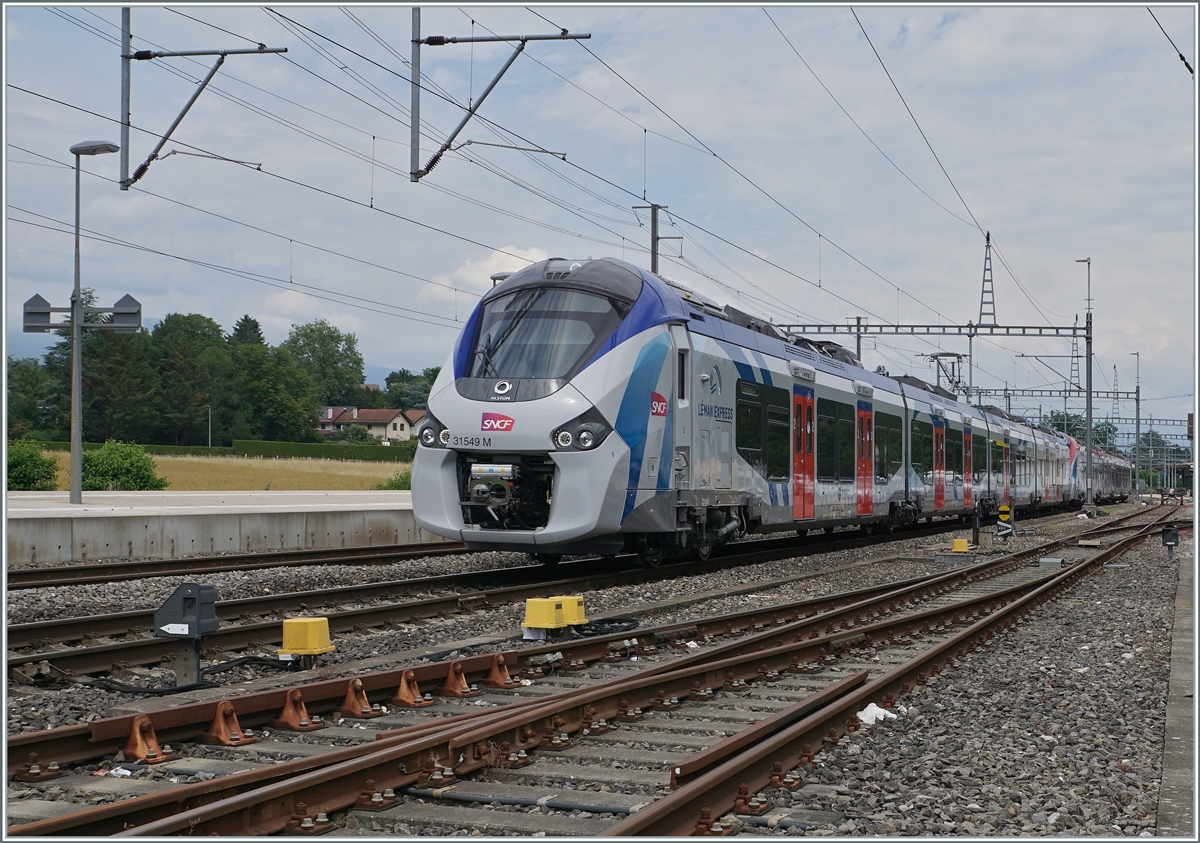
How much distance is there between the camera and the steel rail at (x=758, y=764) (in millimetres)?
4699

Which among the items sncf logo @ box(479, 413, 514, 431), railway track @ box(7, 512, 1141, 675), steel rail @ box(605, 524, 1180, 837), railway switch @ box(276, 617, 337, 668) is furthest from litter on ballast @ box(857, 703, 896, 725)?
sncf logo @ box(479, 413, 514, 431)

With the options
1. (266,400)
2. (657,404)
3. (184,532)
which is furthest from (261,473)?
(266,400)

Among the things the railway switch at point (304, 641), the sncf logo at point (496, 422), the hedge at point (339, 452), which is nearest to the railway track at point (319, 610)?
the railway switch at point (304, 641)

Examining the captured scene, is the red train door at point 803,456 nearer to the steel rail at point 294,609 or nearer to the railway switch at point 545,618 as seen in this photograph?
the steel rail at point 294,609

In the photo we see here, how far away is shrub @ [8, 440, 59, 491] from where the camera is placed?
37031 mm

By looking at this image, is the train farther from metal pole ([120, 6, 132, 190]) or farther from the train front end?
metal pole ([120, 6, 132, 190])

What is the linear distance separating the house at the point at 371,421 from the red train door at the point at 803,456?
411 ft

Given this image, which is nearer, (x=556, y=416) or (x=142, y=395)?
(x=556, y=416)

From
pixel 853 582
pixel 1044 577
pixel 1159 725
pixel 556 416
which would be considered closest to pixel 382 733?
pixel 1159 725

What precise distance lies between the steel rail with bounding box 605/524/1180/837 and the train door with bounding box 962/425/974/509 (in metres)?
22.8

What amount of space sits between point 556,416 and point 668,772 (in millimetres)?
7173

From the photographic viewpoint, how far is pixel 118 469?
39156mm

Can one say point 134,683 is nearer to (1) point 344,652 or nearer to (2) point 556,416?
(1) point 344,652

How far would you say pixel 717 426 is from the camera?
1548cm
